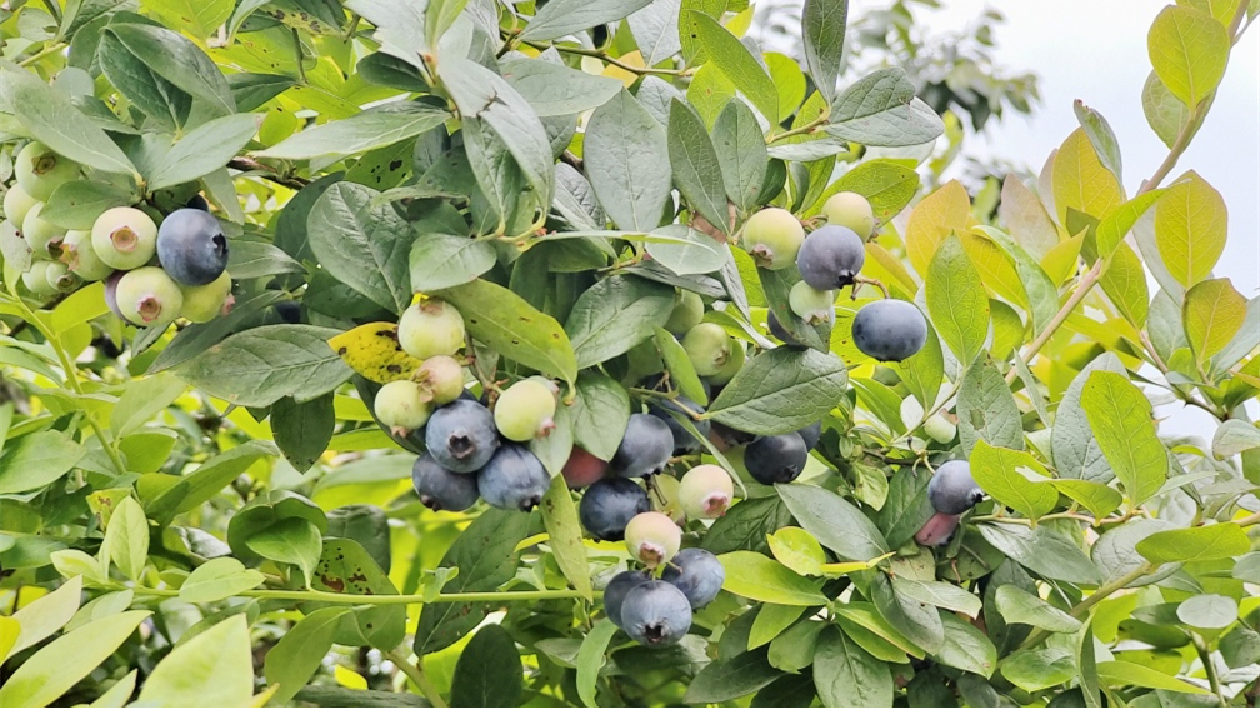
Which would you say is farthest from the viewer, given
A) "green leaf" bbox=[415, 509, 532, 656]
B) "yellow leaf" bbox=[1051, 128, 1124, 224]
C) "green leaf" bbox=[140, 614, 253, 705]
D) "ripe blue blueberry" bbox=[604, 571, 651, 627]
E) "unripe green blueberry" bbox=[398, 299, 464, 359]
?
"yellow leaf" bbox=[1051, 128, 1124, 224]

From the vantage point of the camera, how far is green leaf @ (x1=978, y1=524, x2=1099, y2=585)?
625 mm

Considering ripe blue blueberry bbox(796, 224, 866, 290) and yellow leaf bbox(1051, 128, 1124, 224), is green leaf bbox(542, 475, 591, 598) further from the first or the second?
yellow leaf bbox(1051, 128, 1124, 224)

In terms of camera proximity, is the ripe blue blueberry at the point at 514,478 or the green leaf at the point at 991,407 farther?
the green leaf at the point at 991,407

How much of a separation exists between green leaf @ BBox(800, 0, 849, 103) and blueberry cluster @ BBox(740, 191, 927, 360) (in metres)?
0.07

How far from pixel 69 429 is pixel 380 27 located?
0.43 metres

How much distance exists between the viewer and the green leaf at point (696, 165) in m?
0.55

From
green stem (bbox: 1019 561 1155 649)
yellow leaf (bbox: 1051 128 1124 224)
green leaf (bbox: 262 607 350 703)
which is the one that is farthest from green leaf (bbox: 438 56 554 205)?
yellow leaf (bbox: 1051 128 1124 224)

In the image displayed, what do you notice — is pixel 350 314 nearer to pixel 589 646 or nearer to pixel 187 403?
pixel 589 646

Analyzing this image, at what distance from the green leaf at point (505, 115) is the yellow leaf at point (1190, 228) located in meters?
0.48

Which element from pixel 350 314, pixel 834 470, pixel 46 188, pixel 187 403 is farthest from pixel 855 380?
pixel 187 403

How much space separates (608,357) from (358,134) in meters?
0.16

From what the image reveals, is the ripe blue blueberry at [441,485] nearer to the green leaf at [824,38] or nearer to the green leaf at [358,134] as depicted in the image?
the green leaf at [358,134]

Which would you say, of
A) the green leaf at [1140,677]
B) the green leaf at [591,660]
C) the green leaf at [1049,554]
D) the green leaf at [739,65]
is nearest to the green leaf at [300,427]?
the green leaf at [591,660]

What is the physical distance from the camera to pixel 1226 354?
788mm
